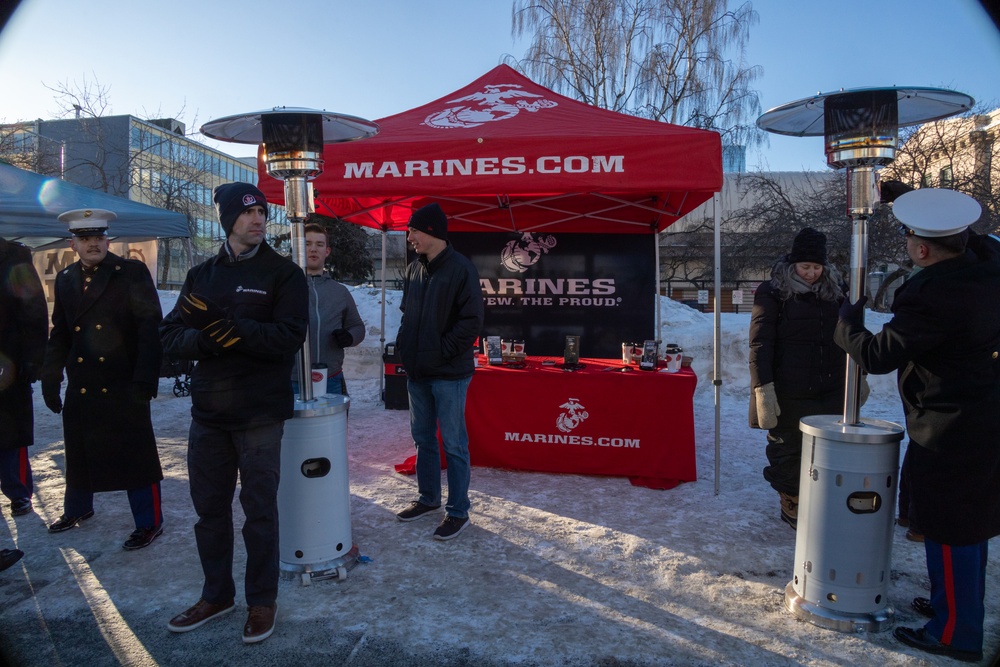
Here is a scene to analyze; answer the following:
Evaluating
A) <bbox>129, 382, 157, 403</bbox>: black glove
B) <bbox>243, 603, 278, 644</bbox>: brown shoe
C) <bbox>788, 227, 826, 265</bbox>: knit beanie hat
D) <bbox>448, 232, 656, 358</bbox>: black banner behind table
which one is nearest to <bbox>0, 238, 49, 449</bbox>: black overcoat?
<bbox>129, 382, 157, 403</bbox>: black glove

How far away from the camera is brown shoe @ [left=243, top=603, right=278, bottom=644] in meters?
2.76

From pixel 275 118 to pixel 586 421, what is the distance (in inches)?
124

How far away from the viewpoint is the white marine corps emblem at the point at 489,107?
523 cm

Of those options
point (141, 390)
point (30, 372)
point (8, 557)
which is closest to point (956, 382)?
point (141, 390)

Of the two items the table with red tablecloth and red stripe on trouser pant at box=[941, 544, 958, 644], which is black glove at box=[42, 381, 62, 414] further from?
red stripe on trouser pant at box=[941, 544, 958, 644]

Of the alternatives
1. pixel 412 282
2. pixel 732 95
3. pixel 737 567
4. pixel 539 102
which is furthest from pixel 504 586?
pixel 732 95

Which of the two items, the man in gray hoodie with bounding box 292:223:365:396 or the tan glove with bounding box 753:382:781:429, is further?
the man in gray hoodie with bounding box 292:223:365:396

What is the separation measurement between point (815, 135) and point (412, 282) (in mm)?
2520

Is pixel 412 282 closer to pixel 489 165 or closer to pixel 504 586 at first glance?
pixel 489 165

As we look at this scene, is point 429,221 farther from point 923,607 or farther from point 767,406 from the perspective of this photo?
point 923,607

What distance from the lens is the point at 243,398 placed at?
277 cm

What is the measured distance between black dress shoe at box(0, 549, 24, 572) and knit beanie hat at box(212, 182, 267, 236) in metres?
2.34

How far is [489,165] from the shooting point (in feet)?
15.2

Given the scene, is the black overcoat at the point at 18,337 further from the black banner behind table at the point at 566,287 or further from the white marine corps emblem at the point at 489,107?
the black banner behind table at the point at 566,287
